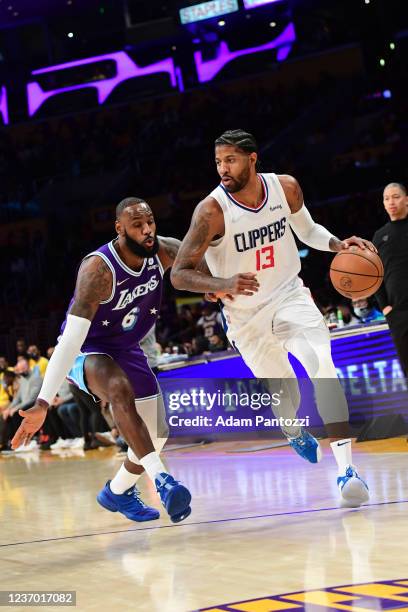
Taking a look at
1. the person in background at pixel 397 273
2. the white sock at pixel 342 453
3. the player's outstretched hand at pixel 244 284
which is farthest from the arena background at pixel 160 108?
the player's outstretched hand at pixel 244 284

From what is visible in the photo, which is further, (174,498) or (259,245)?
(259,245)

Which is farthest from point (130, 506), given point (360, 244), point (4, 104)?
point (4, 104)

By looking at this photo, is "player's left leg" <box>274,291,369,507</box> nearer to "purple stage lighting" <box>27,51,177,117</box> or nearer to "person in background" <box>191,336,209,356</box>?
"person in background" <box>191,336,209,356</box>

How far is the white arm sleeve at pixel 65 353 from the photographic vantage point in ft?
15.1

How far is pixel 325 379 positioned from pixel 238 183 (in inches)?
47.7

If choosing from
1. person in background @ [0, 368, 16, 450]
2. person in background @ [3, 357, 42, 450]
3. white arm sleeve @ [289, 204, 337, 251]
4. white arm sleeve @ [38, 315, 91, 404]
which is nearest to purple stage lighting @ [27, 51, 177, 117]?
person in background @ [0, 368, 16, 450]

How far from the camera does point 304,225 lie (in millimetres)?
5332

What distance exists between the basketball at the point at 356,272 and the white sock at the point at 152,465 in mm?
1531

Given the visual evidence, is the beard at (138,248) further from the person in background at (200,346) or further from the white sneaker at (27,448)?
the white sneaker at (27,448)

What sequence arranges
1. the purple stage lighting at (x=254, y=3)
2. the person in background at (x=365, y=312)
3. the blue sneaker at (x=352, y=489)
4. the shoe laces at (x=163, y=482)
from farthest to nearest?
the purple stage lighting at (x=254, y=3)
the person in background at (x=365, y=312)
the blue sneaker at (x=352, y=489)
the shoe laces at (x=163, y=482)

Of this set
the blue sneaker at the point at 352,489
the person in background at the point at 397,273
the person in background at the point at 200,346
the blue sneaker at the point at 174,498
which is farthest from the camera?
the person in background at the point at 200,346

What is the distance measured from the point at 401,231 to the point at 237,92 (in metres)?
16.3

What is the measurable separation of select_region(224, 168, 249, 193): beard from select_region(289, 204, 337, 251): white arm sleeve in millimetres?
411

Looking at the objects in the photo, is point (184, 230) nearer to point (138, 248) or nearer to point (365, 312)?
point (365, 312)
